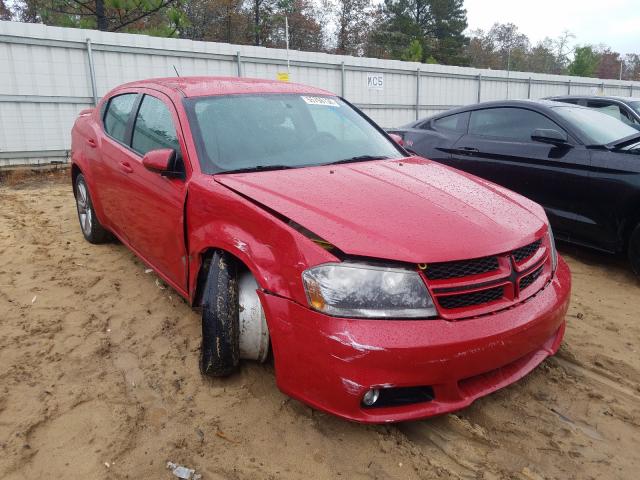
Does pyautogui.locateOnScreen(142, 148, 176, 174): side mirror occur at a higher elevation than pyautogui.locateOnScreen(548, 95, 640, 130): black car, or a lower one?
lower

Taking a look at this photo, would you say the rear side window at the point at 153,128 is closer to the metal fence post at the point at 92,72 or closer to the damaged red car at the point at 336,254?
the damaged red car at the point at 336,254

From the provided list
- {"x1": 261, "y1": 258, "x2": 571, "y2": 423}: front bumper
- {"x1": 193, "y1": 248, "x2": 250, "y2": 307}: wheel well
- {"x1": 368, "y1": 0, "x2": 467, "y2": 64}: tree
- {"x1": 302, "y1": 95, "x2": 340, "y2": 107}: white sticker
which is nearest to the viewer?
{"x1": 261, "y1": 258, "x2": 571, "y2": 423}: front bumper

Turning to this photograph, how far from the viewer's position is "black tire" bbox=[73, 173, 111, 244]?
4.52 m

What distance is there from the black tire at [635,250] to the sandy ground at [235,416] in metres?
0.52

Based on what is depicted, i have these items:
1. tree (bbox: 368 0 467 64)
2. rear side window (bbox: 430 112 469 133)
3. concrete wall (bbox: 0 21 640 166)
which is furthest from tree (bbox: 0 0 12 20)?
rear side window (bbox: 430 112 469 133)

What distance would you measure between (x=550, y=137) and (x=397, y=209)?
2.73 metres

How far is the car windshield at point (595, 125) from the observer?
4349 mm

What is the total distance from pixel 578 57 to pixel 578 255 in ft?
142

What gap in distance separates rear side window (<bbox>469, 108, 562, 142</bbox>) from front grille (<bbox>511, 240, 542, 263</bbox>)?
2658 millimetres

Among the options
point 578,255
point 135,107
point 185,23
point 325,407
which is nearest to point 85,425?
point 325,407

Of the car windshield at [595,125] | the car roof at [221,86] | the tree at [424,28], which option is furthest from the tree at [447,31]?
the car roof at [221,86]

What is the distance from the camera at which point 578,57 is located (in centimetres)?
4062

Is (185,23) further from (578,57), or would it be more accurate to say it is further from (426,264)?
(578,57)

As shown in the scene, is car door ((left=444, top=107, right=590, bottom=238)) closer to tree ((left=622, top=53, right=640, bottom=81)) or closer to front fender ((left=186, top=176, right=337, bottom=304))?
front fender ((left=186, top=176, right=337, bottom=304))
